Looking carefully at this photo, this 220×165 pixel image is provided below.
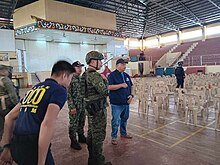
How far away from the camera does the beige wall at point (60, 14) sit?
41.7 feet

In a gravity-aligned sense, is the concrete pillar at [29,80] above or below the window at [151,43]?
below

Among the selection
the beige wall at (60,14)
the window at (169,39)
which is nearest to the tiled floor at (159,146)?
Answer: the beige wall at (60,14)

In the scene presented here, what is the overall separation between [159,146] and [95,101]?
1.50m

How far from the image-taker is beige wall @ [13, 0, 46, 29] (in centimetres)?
1266

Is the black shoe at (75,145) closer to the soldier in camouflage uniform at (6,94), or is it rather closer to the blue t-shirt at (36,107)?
the soldier in camouflage uniform at (6,94)

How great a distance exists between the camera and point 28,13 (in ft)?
43.5

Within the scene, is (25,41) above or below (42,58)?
above

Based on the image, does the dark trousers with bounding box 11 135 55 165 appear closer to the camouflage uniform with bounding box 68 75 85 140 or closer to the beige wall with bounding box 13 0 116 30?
the camouflage uniform with bounding box 68 75 85 140

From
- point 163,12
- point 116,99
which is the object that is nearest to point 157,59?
point 163,12

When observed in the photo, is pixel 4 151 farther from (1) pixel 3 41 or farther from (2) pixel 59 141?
(1) pixel 3 41

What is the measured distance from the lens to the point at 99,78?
2.29 m

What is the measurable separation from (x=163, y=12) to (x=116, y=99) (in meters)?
17.6

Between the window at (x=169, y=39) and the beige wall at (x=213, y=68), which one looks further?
the window at (x=169, y=39)

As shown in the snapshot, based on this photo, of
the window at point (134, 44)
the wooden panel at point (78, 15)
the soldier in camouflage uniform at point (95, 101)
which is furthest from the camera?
the window at point (134, 44)
